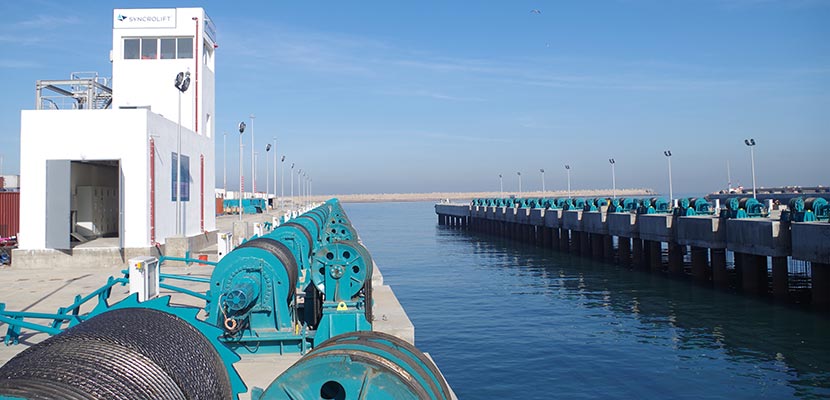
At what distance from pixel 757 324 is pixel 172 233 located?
23438 mm

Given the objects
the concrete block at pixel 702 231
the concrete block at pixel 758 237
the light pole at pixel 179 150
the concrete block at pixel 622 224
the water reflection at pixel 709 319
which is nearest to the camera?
the water reflection at pixel 709 319

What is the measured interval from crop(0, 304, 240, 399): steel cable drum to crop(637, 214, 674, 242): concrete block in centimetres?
3051

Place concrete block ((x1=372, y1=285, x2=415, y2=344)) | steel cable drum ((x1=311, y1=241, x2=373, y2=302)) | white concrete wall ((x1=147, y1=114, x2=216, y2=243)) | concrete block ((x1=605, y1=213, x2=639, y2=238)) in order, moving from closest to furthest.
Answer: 1. steel cable drum ((x1=311, y1=241, x2=373, y2=302))
2. concrete block ((x1=372, y1=285, x2=415, y2=344))
3. white concrete wall ((x1=147, y1=114, x2=216, y2=243))
4. concrete block ((x1=605, y1=213, x2=639, y2=238))

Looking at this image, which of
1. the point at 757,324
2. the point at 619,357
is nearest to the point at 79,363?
the point at 619,357

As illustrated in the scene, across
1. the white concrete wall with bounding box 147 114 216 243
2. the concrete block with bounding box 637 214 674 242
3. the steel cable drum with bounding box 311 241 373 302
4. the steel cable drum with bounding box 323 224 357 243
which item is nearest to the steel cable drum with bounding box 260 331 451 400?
the steel cable drum with bounding box 311 241 373 302

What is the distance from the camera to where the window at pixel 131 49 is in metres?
36.2

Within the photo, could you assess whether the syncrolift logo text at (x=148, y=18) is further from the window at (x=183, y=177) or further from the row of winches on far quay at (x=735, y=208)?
the row of winches on far quay at (x=735, y=208)

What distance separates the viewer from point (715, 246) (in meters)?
27.9

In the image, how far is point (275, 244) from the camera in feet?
39.7

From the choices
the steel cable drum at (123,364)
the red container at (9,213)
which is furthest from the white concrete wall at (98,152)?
the steel cable drum at (123,364)

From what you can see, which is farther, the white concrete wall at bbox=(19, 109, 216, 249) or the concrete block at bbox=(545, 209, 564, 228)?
the concrete block at bbox=(545, 209, 564, 228)

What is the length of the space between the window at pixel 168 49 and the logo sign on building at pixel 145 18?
0.85m

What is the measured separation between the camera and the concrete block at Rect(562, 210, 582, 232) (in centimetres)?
4413

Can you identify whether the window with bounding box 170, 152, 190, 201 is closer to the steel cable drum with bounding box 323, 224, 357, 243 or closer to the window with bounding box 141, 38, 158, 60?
the window with bounding box 141, 38, 158, 60
